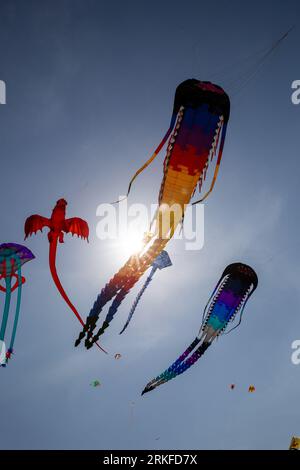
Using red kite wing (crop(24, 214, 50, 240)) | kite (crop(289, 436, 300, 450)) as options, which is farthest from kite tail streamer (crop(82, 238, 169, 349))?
kite (crop(289, 436, 300, 450))

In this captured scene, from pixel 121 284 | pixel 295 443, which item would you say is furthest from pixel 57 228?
pixel 295 443

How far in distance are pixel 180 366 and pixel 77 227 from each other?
413 inches

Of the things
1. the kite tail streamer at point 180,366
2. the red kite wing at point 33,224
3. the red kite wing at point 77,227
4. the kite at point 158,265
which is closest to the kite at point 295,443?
the kite tail streamer at point 180,366

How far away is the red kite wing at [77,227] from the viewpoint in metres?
17.7

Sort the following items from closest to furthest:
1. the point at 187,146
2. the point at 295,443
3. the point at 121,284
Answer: the point at 187,146
the point at 121,284
the point at 295,443

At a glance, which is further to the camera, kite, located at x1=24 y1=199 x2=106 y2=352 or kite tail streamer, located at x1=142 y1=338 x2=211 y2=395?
kite tail streamer, located at x1=142 y1=338 x2=211 y2=395

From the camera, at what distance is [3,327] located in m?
17.1

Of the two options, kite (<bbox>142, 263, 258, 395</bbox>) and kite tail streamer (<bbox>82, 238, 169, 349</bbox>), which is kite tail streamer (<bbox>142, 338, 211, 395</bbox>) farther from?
kite tail streamer (<bbox>82, 238, 169, 349</bbox>)

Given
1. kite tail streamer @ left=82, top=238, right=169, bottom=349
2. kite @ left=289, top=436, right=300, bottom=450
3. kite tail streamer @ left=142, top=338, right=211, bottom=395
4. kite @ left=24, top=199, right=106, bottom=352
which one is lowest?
kite @ left=289, top=436, right=300, bottom=450

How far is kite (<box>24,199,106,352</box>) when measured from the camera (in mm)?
17250

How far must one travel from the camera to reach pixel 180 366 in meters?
20.8

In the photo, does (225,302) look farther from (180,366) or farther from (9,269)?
(9,269)
